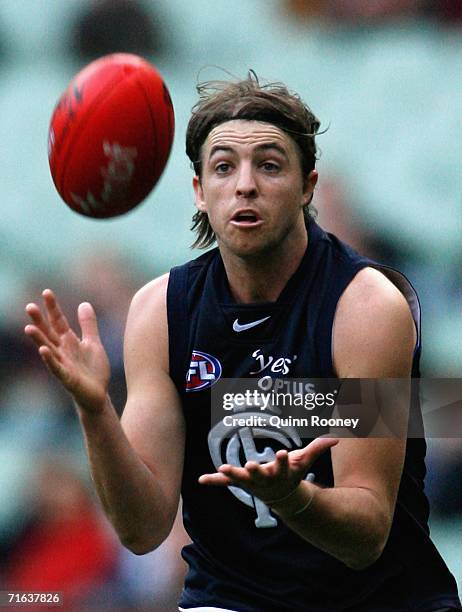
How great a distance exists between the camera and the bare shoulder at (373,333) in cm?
344

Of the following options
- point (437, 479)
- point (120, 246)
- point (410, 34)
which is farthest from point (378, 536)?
point (410, 34)

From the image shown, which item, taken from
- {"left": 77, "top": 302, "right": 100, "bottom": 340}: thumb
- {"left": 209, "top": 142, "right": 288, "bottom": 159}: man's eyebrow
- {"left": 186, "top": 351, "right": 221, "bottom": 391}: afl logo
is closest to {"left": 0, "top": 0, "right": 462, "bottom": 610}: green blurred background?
{"left": 186, "top": 351, "right": 221, "bottom": 391}: afl logo

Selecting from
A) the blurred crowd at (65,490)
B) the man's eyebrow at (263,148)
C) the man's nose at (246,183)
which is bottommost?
the blurred crowd at (65,490)

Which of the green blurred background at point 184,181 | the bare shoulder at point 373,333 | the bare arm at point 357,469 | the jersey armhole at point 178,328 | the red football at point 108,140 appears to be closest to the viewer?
the bare arm at point 357,469

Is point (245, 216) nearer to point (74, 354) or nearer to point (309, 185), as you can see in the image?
point (309, 185)

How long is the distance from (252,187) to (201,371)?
0.58 meters

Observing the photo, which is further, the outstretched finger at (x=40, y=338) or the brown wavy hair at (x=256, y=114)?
the brown wavy hair at (x=256, y=114)

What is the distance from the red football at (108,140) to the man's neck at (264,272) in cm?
36

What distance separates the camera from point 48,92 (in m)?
6.00

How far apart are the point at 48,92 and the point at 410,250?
194cm

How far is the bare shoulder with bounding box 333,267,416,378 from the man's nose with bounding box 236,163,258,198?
1.33 feet

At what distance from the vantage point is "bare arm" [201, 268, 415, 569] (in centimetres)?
286

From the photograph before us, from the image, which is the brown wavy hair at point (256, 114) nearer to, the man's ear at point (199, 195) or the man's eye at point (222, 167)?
the man's ear at point (199, 195)

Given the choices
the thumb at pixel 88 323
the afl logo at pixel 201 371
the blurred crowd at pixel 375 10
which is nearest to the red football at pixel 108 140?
the afl logo at pixel 201 371
